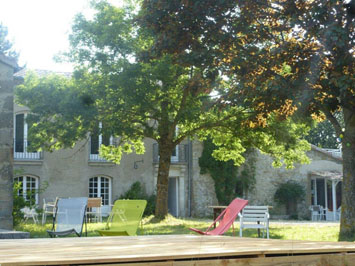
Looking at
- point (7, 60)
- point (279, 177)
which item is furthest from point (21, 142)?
point (7, 60)

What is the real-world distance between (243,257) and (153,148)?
899 inches

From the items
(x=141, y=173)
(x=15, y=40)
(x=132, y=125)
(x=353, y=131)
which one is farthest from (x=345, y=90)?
(x=15, y=40)

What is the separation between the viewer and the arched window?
24672 millimetres

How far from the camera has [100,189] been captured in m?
24.7

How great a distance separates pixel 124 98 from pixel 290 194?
1325 centimetres

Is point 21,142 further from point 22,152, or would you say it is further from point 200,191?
point 200,191

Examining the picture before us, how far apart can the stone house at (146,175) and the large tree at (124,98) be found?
521 cm

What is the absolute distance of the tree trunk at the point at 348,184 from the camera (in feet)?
38.9

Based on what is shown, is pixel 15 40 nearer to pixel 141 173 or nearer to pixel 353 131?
pixel 141 173

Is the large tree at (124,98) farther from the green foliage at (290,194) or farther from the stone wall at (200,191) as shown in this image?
the green foliage at (290,194)

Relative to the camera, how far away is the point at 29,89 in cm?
1761

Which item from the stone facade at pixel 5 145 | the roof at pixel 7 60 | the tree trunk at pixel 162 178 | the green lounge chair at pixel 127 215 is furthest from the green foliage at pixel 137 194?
the green lounge chair at pixel 127 215

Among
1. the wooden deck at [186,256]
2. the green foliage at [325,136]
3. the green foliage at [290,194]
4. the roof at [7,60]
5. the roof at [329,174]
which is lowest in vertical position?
the green foliage at [290,194]

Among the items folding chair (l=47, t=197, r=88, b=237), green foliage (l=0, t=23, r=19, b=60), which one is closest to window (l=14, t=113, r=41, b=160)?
folding chair (l=47, t=197, r=88, b=237)
